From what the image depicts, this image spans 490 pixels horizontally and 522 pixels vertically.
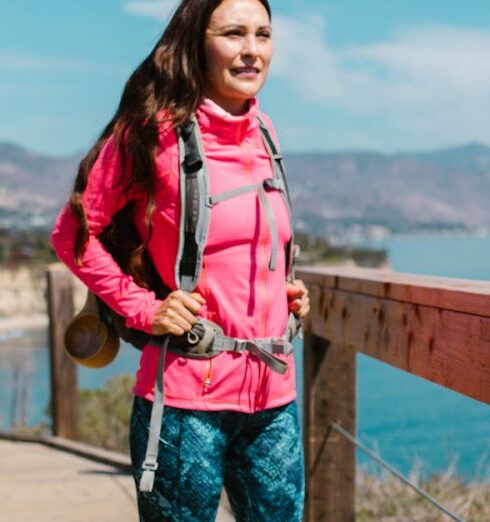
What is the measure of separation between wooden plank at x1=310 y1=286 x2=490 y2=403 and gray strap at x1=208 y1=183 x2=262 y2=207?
16.8 inches

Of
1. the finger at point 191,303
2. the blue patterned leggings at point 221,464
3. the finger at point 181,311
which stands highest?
the finger at point 191,303

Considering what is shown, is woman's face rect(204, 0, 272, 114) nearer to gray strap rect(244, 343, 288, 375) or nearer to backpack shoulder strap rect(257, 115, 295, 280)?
backpack shoulder strap rect(257, 115, 295, 280)

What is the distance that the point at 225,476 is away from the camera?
1780 mm

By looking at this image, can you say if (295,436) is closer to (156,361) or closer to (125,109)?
(156,361)

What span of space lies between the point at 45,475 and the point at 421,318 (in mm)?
2425

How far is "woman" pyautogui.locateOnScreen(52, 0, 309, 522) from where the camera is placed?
1.67m

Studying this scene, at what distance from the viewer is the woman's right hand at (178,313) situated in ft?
5.38

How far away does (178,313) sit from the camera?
164 cm

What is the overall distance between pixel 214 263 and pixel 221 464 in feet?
1.11

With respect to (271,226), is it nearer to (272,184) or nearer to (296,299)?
(272,184)

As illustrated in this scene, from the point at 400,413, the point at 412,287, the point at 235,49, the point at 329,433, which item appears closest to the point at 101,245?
the point at 235,49

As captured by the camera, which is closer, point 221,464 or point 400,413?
point 221,464

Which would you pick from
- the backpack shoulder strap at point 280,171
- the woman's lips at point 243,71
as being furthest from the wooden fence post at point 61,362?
the woman's lips at point 243,71

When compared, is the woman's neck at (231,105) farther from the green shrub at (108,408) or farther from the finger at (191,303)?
the green shrub at (108,408)
